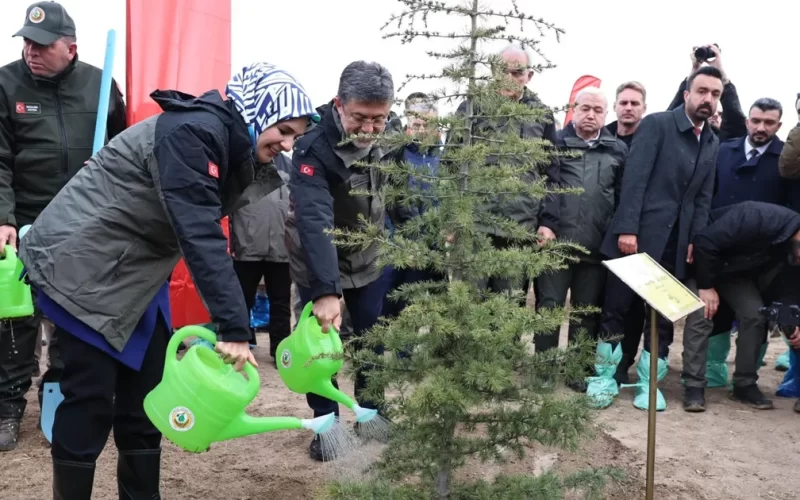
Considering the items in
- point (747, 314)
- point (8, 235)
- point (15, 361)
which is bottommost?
point (15, 361)

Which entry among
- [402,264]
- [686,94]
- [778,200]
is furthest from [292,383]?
[778,200]

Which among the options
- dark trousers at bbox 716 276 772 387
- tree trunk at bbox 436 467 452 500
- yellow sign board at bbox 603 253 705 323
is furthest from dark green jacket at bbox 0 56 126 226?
dark trousers at bbox 716 276 772 387

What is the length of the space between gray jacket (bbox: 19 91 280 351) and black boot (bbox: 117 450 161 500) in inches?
18.4

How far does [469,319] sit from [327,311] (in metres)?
0.76

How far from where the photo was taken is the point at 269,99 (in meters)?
2.39

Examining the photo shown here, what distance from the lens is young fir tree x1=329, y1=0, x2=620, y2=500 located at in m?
2.37

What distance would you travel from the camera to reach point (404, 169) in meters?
2.48

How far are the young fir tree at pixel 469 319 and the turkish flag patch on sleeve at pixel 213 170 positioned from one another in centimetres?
43

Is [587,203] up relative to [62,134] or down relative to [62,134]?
down

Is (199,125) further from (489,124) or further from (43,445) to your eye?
(43,445)

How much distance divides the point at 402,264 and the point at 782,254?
327 centimetres

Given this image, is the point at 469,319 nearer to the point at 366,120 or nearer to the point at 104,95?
the point at 366,120

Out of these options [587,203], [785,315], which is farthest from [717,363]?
[587,203]

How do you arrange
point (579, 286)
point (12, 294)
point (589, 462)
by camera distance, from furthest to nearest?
point (579, 286)
point (589, 462)
point (12, 294)
